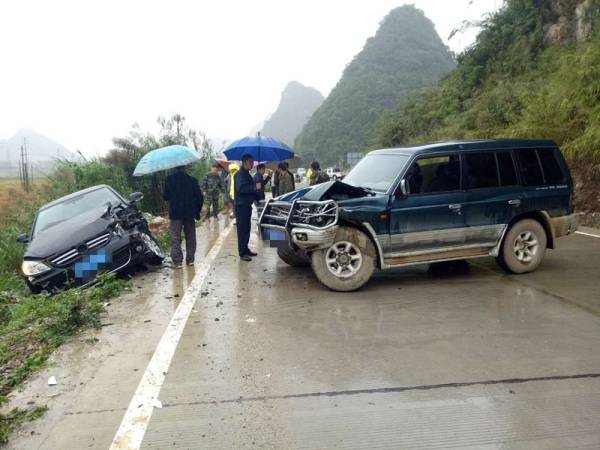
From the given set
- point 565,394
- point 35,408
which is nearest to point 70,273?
point 35,408

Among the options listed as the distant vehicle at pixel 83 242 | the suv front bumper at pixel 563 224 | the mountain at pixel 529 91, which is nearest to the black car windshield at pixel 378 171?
the suv front bumper at pixel 563 224

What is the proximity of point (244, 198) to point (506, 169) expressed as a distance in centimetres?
396

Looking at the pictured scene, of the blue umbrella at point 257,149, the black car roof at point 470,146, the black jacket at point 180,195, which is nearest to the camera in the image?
the black car roof at point 470,146

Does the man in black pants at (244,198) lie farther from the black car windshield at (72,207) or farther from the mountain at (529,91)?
the mountain at (529,91)

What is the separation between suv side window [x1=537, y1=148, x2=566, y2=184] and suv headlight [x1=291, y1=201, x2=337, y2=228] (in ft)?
10.2

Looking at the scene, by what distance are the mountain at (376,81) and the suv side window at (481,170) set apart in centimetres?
5917

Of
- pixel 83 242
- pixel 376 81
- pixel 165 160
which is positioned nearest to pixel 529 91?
pixel 165 160

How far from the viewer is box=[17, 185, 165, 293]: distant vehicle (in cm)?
701

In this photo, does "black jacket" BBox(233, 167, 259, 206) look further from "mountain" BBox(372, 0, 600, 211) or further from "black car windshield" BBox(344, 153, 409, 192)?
"mountain" BBox(372, 0, 600, 211)

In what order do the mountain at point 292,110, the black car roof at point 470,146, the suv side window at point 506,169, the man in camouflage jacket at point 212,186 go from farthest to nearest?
the mountain at point 292,110 → the man in camouflage jacket at point 212,186 → the suv side window at point 506,169 → the black car roof at point 470,146

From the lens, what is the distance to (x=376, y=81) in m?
71.4

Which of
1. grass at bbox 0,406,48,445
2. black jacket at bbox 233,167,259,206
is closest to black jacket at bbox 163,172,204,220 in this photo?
black jacket at bbox 233,167,259,206

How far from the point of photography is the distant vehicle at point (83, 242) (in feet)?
23.0

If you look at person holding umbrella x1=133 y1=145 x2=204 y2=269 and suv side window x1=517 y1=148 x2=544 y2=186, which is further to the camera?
person holding umbrella x1=133 y1=145 x2=204 y2=269
